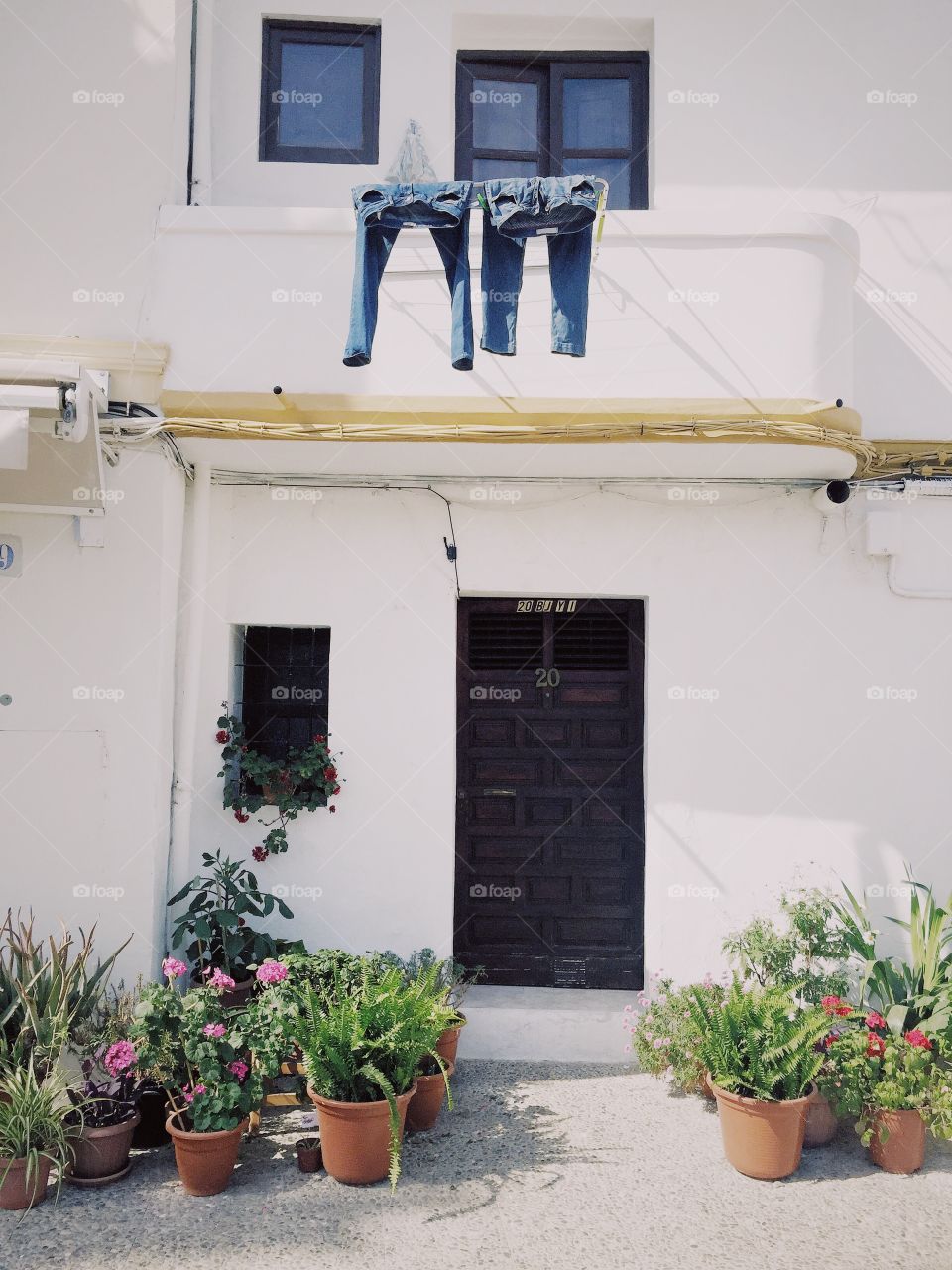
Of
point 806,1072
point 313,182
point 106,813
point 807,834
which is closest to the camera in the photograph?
point 806,1072

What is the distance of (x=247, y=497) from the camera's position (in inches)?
274

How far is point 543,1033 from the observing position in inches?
259

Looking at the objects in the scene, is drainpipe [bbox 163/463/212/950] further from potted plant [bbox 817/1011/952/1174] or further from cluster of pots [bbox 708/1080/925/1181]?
potted plant [bbox 817/1011/952/1174]

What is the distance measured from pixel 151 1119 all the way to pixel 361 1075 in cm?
135

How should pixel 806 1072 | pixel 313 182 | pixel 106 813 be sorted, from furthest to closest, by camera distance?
pixel 313 182 → pixel 106 813 → pixel 806 1072

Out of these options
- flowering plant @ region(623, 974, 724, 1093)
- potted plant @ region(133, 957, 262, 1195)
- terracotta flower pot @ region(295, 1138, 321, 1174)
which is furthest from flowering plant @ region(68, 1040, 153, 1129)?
flowering plant @ region(623, 974, 724, 1093)

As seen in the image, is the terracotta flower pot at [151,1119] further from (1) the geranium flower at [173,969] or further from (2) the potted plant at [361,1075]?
(2) the potted plant at [361,1075]

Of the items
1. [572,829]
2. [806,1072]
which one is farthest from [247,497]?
[806,1072]

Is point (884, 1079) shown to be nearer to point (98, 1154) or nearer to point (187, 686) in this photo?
point (98, 1154)

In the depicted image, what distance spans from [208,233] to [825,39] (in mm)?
4907

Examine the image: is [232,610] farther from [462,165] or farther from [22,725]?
[462,165]

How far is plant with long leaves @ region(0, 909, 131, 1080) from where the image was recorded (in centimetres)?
497

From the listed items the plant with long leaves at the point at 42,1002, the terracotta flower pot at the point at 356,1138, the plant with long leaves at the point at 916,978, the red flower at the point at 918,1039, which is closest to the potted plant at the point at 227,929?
the plant with long leaves at the point at 42,1002

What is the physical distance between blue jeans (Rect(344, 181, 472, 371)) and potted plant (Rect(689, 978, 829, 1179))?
405 cm
